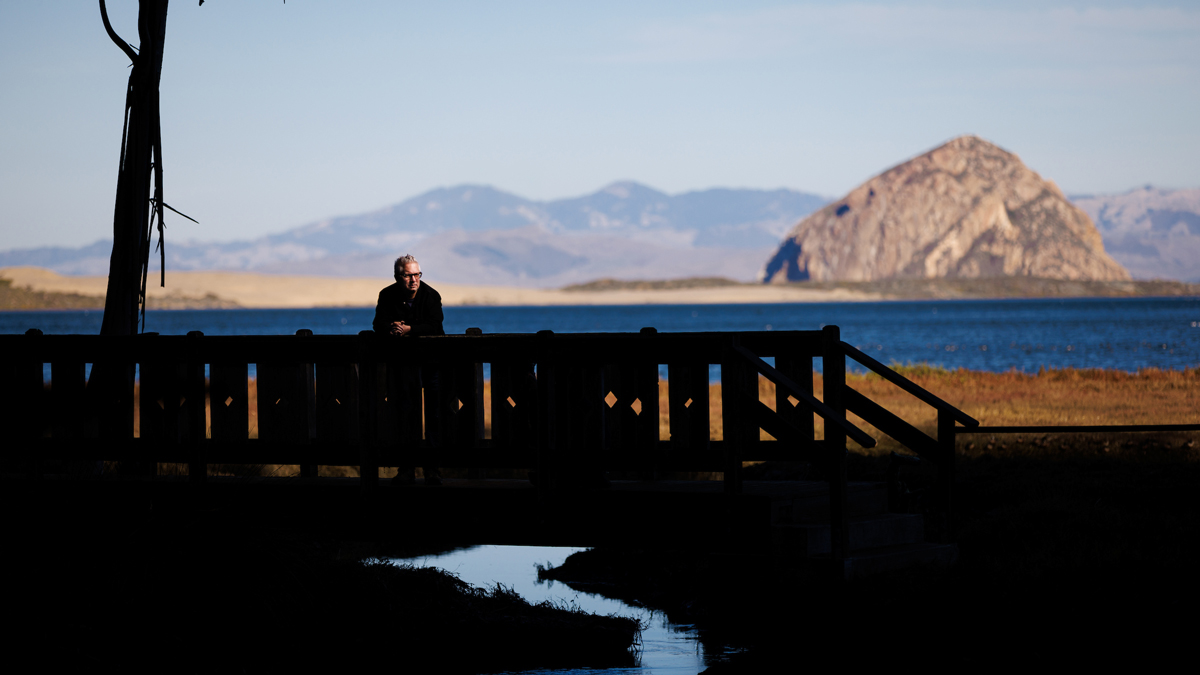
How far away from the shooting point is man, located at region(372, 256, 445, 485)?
10680 millimetres

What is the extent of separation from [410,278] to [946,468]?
4.99 meters

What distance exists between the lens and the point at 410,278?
37.3ft

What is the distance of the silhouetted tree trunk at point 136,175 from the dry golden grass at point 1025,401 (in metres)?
2.49

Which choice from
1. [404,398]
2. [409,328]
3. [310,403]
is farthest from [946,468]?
[310,403]

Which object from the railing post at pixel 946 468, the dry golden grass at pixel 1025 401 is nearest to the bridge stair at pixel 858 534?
the railing post at pixel 946 468

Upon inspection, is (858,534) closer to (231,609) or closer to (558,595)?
(558,595)

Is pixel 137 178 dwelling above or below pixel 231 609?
above

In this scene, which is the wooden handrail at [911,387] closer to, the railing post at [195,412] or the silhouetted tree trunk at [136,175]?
the railing post at [195,412]

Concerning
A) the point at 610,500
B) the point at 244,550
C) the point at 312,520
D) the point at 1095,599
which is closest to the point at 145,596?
the point at 244,550

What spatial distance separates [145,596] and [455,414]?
2803 millimetres

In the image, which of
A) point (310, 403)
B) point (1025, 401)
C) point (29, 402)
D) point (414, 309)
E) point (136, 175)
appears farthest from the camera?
point (1025, 401)

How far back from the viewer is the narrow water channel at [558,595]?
1021 centimetres

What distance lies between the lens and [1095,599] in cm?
939

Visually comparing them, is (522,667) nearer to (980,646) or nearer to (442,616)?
(442,616)
